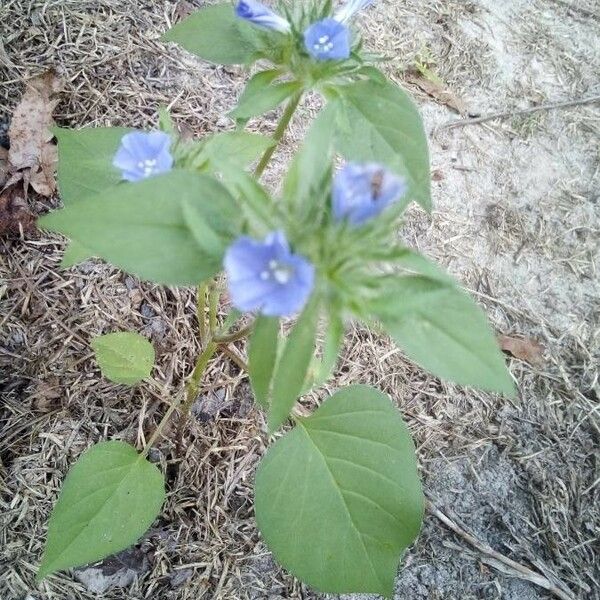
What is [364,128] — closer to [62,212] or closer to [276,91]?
[276,91]

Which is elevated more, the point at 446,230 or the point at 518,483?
the point at 446,230

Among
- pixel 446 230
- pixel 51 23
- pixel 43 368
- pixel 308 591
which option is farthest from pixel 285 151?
pixel 308 591

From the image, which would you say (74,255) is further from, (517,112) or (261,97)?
(517,112)

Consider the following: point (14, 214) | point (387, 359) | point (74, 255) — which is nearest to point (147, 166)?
point (74, 255)

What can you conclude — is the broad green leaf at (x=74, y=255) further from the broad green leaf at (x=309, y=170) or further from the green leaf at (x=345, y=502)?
the green leaf at (x=345, y=502)

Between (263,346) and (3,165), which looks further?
(3,165)

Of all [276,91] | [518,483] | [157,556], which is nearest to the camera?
[276,91]

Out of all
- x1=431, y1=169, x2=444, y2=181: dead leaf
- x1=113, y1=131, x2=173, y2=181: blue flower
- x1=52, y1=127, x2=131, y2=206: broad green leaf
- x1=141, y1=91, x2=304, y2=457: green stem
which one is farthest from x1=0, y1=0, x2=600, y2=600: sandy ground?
x1=113, y1=131, x2=173, y2=181: blue flower
